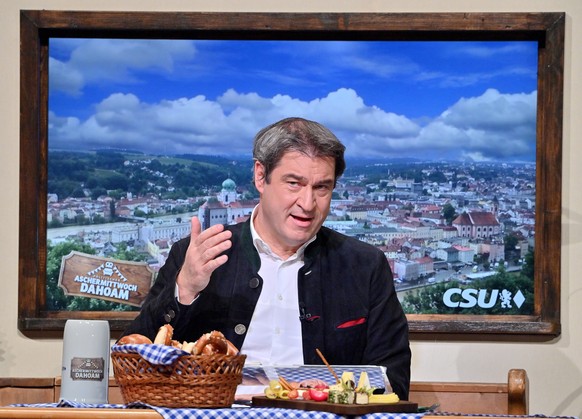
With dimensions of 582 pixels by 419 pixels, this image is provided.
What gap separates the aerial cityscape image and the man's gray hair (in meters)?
1.09

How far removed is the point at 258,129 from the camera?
4.23 m

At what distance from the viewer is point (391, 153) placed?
423 cm

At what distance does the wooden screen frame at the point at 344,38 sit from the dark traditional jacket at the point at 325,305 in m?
0.94

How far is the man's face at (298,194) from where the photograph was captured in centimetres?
303

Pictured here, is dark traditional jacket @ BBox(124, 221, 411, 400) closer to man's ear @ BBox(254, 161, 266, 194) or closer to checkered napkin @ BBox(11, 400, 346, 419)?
man's ear @ BBox(254, 161, 266, 194)

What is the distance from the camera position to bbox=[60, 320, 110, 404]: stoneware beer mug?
2336 mm

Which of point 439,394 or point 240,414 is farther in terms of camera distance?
point 439,394

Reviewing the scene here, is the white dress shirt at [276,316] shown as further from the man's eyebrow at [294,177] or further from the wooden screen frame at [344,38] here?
the wooden screen frame at [344,38]

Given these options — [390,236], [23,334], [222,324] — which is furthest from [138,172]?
[222,324]

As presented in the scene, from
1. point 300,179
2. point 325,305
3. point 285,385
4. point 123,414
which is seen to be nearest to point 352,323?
point 325,305

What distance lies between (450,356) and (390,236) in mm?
532

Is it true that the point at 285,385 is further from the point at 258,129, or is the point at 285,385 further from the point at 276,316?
the point at 258,129

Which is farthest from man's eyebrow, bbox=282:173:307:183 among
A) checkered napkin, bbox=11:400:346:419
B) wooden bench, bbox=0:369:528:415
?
checkered napkin, bbox=11:400:346:419

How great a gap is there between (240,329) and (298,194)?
431 millimetres
